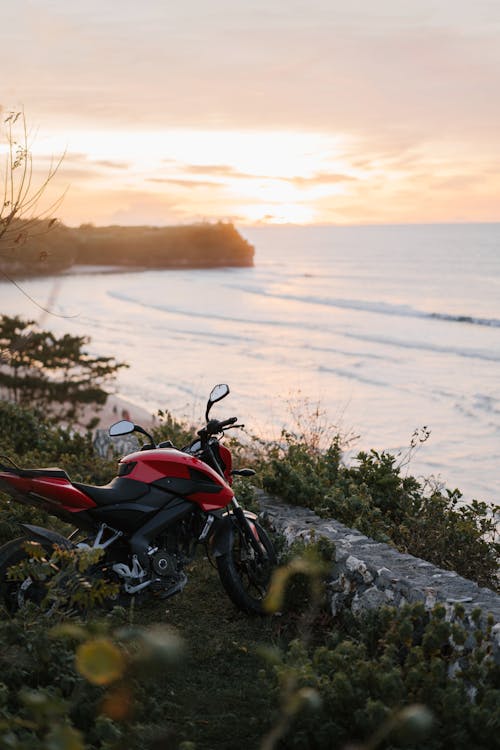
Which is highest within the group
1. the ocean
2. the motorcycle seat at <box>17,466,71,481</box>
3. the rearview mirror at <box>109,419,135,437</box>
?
the rearview mirror at <box>109,419,135,437</box>

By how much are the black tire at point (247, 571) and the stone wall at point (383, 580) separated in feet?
1.21

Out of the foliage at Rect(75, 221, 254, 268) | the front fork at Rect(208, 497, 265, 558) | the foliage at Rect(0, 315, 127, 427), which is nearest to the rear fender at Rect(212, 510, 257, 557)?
the front fork at Rect(208, 497, 265, 558)

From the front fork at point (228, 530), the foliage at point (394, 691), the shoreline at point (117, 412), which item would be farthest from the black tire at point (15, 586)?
the shoreline at point (117, 412)

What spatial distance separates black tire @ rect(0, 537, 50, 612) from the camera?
14.7 feet

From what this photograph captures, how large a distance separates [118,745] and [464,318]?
43720mm

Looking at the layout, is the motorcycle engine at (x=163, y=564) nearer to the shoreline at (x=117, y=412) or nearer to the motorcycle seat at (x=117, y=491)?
the motorcycle seat at (x=117, y=491)

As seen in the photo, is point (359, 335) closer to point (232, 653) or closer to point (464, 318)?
point (464, 318)

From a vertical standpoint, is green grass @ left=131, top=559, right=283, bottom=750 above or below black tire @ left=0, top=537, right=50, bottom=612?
below

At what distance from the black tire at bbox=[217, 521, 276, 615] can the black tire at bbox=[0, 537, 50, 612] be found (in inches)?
47.5

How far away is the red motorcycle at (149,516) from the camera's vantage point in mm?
4531

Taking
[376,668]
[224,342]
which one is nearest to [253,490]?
[376,668]

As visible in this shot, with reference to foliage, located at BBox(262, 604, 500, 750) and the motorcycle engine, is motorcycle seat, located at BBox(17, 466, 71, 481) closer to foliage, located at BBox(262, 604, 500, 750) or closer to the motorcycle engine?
the motorcycle engine

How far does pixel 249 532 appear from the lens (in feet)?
17.3

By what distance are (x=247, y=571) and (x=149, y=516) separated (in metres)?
0.98
